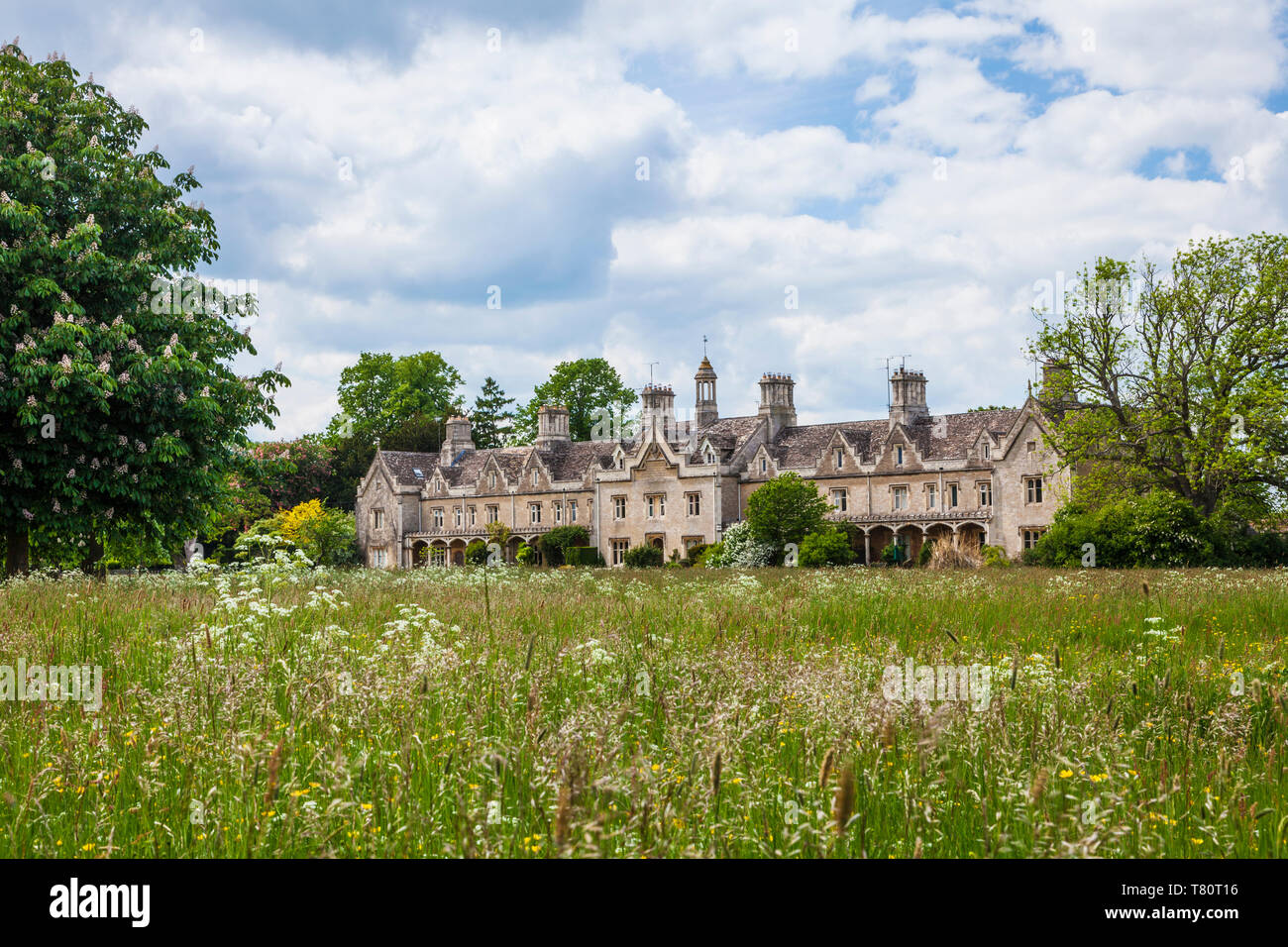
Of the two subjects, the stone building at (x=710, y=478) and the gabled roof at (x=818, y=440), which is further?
the gabled roof at (x=818, y=440)

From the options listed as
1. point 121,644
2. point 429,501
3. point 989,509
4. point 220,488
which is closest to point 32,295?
point 220,488

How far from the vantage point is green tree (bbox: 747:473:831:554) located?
1897 inches

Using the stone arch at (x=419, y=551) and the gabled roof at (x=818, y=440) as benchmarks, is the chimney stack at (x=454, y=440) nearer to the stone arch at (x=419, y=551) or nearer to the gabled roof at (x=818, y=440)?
the stone arch at (x=419, y=551)

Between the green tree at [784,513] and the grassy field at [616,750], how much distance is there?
3939 cm

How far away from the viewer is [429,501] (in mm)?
74250

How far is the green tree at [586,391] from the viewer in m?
81.1

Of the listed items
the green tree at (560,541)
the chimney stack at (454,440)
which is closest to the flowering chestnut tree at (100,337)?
the green tree at (560,541)

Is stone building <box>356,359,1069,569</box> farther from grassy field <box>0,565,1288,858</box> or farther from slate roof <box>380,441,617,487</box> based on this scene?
grassy field <box>0,565,1288,858</box>

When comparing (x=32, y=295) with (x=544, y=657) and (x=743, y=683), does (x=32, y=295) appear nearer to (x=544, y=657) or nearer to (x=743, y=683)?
(x=544, y=657)

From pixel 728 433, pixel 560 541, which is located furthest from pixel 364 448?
pixel 728 433

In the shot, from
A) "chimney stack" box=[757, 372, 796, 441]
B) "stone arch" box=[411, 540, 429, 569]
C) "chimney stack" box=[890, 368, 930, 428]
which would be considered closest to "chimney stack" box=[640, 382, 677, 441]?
"chimney stack" box=[757, 372, 796, 441]

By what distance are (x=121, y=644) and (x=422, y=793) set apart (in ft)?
15.6

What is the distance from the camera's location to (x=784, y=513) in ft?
→ 158

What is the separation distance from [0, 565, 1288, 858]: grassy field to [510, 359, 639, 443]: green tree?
238ft
